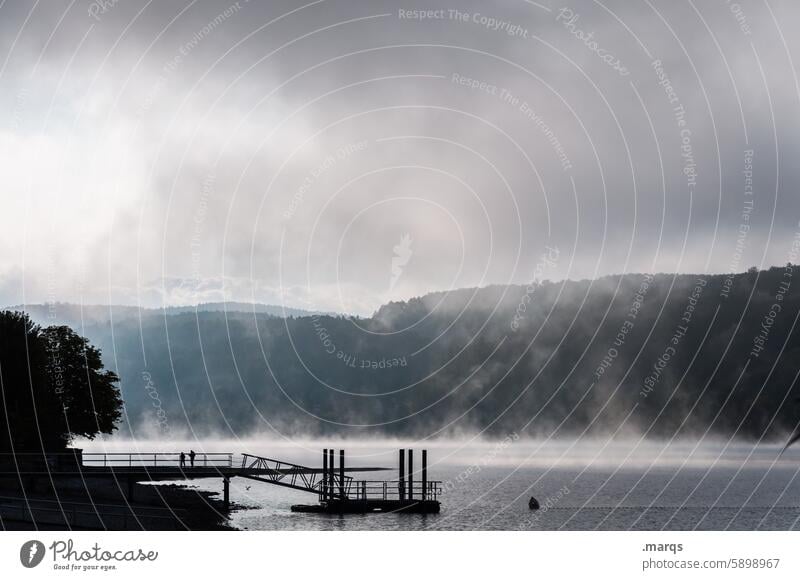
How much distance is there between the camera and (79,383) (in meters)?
88.4

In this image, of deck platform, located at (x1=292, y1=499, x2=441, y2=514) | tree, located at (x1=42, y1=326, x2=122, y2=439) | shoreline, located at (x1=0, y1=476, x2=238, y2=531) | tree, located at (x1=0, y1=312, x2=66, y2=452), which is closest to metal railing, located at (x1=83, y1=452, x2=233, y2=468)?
shoreline, located at (x1=0, y1=476, x2=238, y2=531)

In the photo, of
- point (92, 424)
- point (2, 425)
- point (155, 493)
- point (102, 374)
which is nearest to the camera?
point (2, 425)

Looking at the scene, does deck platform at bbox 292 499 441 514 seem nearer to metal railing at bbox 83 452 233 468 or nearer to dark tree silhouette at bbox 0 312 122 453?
metal railing at bbox 83 452 233 468

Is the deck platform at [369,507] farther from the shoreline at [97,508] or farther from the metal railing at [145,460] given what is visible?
the metal railing at [145,460]

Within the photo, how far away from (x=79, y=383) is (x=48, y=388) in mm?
7073

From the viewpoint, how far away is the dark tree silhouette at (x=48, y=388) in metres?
69.9
